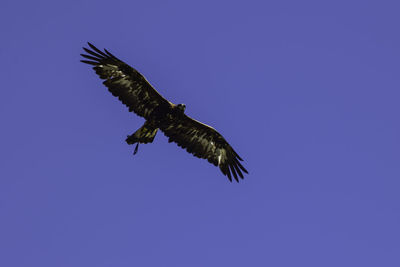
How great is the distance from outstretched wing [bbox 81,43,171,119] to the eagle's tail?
386mm

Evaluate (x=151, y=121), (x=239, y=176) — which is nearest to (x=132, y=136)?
(x=151, y=121)

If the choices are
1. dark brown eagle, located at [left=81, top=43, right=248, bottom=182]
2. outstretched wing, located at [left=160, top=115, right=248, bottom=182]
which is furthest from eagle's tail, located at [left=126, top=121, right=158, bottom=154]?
outstretched wing, located at [left=160, top=115, right=248, bottom=182]

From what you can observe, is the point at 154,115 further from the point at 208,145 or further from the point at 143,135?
the point at 208,145

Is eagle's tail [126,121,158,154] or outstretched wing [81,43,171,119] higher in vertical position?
outstretched wing [81,43,171,119]

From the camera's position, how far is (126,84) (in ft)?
63.1

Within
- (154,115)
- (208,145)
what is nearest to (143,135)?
(154,115)

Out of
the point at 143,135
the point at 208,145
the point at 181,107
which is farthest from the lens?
the point at 208,145

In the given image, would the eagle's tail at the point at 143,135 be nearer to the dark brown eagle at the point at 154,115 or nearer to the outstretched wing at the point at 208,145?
the dark brown eagle at the point at 154,115

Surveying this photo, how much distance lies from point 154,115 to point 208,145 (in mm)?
2523

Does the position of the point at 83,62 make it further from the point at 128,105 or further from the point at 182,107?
the point at 182,107

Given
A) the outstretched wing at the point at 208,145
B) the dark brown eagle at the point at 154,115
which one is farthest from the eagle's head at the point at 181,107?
the outstretched wing at the point at 208,145

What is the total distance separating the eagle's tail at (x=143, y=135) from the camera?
1891 cm

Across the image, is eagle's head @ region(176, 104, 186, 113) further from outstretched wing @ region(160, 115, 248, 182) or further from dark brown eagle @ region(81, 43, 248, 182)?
outstretched wing @ region(160, 115, 248, 182)

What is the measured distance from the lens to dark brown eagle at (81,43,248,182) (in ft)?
62.1
